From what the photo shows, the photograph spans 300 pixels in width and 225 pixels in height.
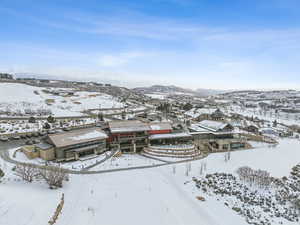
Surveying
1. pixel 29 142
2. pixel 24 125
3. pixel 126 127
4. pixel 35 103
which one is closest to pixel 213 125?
pixel 126 127

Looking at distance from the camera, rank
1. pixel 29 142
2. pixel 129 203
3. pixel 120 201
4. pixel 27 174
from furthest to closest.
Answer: pixel 29 142 < pixel 27 174 < pixel 120 201 < pixel 129 203

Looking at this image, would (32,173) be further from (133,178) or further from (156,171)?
(156,171)

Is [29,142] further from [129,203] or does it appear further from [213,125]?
[213,125]

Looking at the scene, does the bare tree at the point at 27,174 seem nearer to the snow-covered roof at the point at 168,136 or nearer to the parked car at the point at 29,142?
the parked car at the point at 29,142

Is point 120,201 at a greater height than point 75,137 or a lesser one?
lesser

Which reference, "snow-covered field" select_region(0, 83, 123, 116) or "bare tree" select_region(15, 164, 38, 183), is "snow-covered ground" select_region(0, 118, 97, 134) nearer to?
"snow-covered field" select_region(0, 83, 123, 116)

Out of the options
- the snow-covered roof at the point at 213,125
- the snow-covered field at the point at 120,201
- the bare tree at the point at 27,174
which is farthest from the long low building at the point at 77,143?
the snow-covered roof at the point at 213,125
